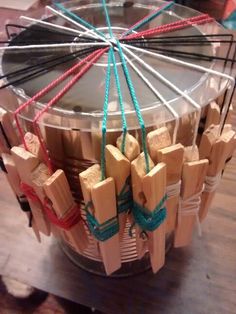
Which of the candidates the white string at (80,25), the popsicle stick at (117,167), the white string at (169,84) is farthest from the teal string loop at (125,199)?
the white string at (80,25)

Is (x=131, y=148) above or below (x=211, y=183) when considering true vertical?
above

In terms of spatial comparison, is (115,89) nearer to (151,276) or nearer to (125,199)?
(125,199)

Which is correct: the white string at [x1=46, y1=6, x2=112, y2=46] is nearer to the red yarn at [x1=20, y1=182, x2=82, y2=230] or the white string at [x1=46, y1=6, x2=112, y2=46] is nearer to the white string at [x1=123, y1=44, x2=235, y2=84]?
the white string at [x1=123, y1=44, x2=235, y2=84]

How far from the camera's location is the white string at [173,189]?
0.46 metres

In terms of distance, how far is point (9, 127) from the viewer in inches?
20.0

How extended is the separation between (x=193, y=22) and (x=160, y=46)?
10 cm

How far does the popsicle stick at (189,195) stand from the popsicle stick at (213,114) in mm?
77

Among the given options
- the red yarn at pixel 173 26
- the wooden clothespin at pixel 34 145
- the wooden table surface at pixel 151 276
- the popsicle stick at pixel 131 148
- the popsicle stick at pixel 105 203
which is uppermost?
the red yarn at pixel 173 26

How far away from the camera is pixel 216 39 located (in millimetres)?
571

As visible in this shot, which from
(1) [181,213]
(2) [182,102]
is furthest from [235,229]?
(2) [182,102]

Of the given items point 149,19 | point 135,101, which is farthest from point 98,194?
point 149,19

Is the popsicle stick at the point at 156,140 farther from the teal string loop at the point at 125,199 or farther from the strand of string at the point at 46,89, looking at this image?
the strand of string at the point at 46,89

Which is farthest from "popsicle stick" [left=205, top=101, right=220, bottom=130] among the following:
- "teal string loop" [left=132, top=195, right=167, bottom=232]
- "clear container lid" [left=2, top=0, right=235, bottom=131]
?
"teal string loop" [left=132, top=195, right=167, bottom=232]

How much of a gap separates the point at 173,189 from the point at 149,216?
54 millimetres
